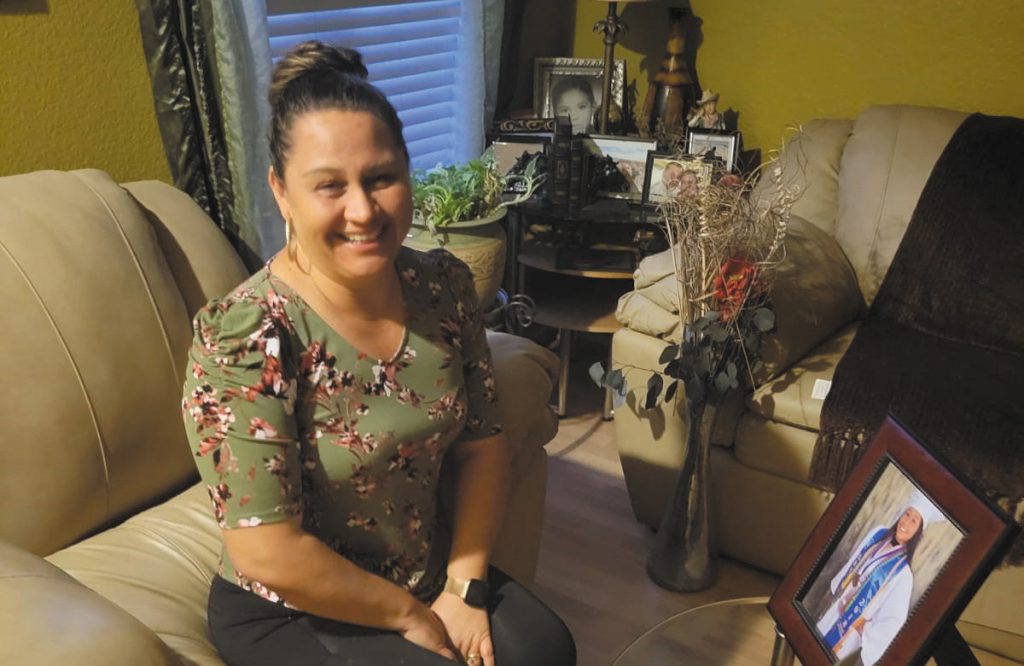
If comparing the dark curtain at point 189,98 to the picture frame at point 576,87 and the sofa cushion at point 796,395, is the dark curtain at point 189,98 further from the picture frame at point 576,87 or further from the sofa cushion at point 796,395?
the picture frame at point 576,87

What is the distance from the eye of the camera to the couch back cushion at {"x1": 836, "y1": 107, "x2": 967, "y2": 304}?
7.02 feet

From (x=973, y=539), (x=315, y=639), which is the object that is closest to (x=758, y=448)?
(x=973, y=539)

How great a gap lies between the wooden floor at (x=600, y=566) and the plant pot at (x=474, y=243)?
653mm

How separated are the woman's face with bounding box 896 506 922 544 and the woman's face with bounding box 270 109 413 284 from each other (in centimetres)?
72

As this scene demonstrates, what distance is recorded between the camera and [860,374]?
5.85ft

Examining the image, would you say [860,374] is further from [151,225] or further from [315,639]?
[151,225]

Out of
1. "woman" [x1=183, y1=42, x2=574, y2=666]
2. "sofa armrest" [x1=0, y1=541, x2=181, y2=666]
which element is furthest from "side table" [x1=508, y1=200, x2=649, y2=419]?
"sofa armrest" [x1=0, y1=541, x2=181, y2=666]

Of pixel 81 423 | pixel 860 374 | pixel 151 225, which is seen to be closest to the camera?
pixel 81 423

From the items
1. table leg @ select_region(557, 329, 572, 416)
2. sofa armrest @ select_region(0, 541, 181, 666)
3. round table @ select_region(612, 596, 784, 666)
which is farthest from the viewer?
table leg @ select_region(557, 329, 572, 416)

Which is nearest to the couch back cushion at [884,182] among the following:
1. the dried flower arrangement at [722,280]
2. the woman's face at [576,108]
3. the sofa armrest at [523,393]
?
the dried flower arrangement at [722,280]

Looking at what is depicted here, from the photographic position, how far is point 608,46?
2500 mm

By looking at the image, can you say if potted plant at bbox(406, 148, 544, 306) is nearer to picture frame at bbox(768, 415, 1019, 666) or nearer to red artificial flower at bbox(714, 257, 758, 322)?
red artificial flower at bbox(714, 257, 758, 322)

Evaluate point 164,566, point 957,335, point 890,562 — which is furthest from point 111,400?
point 957,335

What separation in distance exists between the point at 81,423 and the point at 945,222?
1959mm
